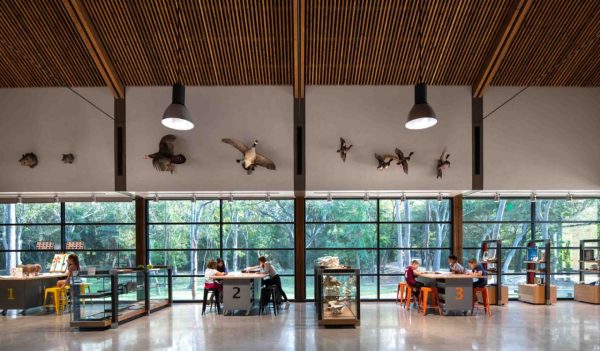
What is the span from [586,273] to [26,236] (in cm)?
1476

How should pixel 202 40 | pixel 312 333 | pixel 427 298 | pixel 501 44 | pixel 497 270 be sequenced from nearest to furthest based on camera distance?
pixel 312 333 → pixel 501 44 → pixel 202 40 → pixel 427 298 → pixel 497 270

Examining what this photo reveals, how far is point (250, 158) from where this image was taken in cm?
1017

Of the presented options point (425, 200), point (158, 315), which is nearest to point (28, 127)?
point (158, 315)

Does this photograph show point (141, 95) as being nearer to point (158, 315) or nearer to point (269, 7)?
point (269, 7)

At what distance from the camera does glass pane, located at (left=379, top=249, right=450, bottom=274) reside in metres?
11.7

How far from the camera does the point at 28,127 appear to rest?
10.7m

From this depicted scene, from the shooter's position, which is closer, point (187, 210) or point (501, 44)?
point (501, 44)

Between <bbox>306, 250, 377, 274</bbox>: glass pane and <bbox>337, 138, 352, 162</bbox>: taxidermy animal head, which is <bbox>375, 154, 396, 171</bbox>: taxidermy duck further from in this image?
<bbox>306, 250, 377, 274</bbox>: glass pane

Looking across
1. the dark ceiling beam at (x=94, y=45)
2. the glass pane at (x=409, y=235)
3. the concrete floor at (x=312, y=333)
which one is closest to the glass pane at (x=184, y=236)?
the concrete floor at (x=312, y=333)

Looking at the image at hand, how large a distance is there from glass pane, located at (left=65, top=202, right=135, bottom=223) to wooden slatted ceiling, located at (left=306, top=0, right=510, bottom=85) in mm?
5990

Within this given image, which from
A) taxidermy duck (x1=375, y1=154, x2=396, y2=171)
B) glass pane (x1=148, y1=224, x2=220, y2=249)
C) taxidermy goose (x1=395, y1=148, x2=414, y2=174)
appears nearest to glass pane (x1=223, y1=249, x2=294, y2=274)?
glass pane (x1=148, y1=224, x2=220, y2=249)

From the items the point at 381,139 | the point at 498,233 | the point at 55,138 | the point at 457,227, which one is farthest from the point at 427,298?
the point at 55,138

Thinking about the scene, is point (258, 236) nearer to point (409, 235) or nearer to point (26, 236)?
point (409, 235)

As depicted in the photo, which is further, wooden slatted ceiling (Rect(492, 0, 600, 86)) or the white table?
the white table
